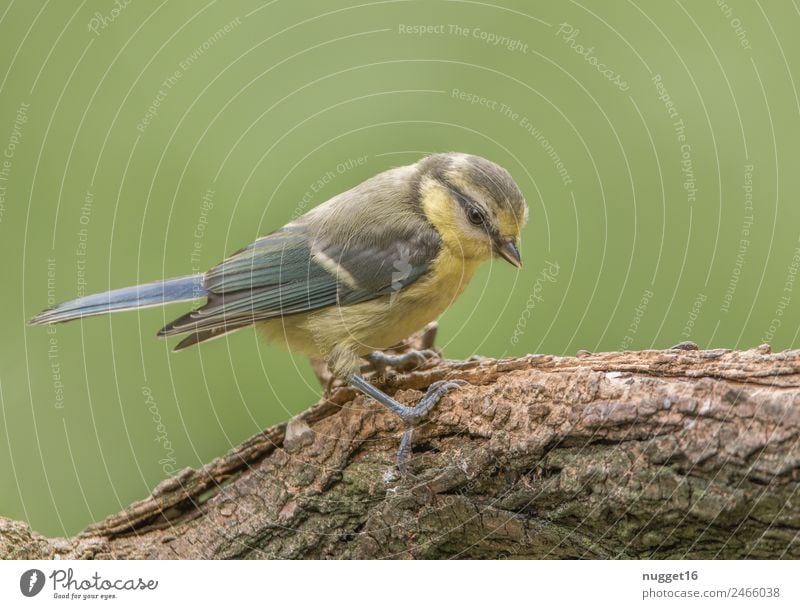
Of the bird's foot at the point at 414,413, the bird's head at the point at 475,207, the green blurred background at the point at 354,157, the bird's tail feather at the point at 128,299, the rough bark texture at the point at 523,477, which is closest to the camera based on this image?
the rough bark texture at the point at 523,477

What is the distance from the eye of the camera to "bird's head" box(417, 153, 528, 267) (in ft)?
10.8

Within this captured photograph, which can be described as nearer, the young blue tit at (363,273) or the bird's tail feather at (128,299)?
the bird's tail feather at (128,299)

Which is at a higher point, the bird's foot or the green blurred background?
the green blurred background

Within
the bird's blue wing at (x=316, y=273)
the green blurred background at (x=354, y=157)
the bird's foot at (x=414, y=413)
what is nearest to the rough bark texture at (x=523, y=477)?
the bird's foot at (x=414, y=413)

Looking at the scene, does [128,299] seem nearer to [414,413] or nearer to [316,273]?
[316,273]

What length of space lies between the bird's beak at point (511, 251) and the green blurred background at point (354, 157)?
475mm

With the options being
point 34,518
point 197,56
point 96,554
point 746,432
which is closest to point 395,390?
point 96,554

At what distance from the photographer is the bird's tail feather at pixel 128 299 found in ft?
10.3

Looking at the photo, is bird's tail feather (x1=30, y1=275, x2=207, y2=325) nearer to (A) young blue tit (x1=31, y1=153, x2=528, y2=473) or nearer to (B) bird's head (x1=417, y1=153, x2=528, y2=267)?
(A) young blue tit (x1=31, y1=153, x2=528, y2=473)

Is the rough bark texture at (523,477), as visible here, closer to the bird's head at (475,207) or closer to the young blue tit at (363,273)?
the young blue tit at (363,273)

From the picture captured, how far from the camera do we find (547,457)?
2.46m
